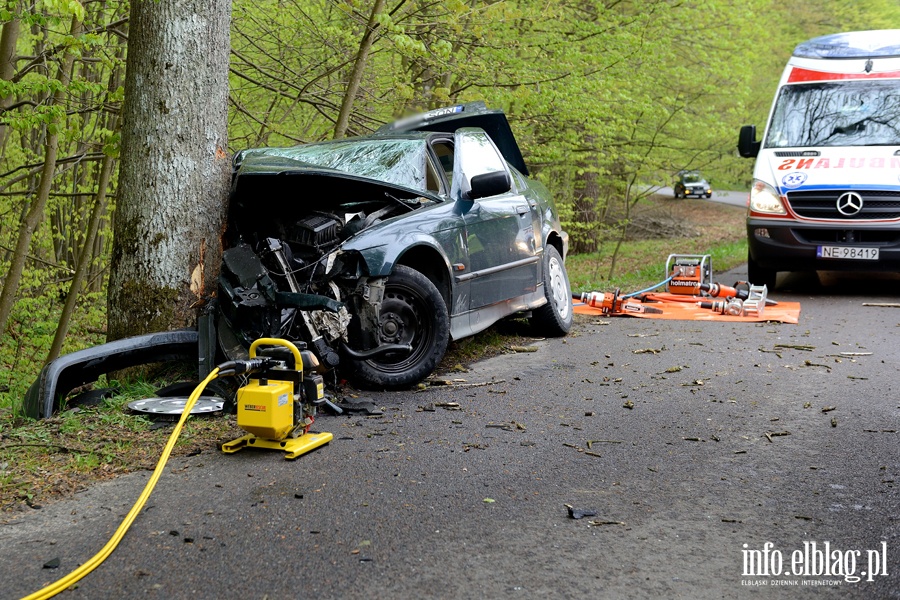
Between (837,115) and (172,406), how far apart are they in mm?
9880

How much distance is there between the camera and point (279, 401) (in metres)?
4.50

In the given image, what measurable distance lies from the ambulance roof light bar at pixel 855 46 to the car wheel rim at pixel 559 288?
589 centimetres

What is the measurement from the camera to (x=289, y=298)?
559cm

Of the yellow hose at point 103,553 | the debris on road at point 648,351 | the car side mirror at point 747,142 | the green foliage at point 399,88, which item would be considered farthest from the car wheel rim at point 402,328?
the car side mirror at point 747,142

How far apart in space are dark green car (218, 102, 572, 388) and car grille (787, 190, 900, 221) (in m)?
4.97

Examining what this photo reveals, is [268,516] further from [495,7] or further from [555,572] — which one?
[495,7]

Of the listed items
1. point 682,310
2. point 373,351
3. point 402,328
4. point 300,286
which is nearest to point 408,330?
point 402,328

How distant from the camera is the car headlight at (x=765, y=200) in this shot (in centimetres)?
1121

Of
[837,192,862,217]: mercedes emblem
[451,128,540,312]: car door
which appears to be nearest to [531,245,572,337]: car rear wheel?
[451,128,540,312]: car door

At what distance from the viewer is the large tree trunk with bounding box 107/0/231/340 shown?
19.7ft

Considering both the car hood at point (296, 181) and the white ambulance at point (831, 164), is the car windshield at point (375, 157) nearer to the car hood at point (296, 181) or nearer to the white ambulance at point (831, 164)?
the car hood at point (296, 181)

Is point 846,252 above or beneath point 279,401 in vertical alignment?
above

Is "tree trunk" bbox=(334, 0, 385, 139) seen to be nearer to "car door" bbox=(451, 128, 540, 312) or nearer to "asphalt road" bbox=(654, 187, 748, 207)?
"car door" bbox=(451, 128, 540, 312)

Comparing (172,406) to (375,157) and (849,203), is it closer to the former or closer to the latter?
(375,157)
